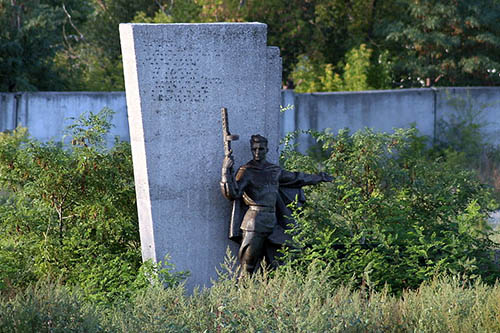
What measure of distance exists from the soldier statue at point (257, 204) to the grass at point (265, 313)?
1508 mm

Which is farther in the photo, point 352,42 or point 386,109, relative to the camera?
point 352,42

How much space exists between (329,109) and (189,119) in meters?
9.46

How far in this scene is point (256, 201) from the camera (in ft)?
24.6

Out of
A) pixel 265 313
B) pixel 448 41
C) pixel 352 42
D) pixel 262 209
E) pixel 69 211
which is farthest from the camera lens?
pixel 352 42

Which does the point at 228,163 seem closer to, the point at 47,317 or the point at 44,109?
the point at 47,317

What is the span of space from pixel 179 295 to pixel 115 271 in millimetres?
2026

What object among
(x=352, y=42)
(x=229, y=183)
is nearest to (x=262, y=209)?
(x=229, y=183)

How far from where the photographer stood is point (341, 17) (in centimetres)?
2023

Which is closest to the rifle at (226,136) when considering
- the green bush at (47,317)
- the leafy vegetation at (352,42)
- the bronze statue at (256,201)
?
→ the bronze statue at (256,201)

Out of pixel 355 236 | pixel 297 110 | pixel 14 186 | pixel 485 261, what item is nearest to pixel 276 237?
pixel 355 236

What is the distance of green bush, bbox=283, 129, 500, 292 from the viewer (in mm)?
7293

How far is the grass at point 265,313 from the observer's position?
5.21 meters

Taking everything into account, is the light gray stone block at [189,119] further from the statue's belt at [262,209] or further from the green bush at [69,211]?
the green bush at [69,211]

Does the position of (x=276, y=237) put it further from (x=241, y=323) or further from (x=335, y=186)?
(x=241, y=323)
